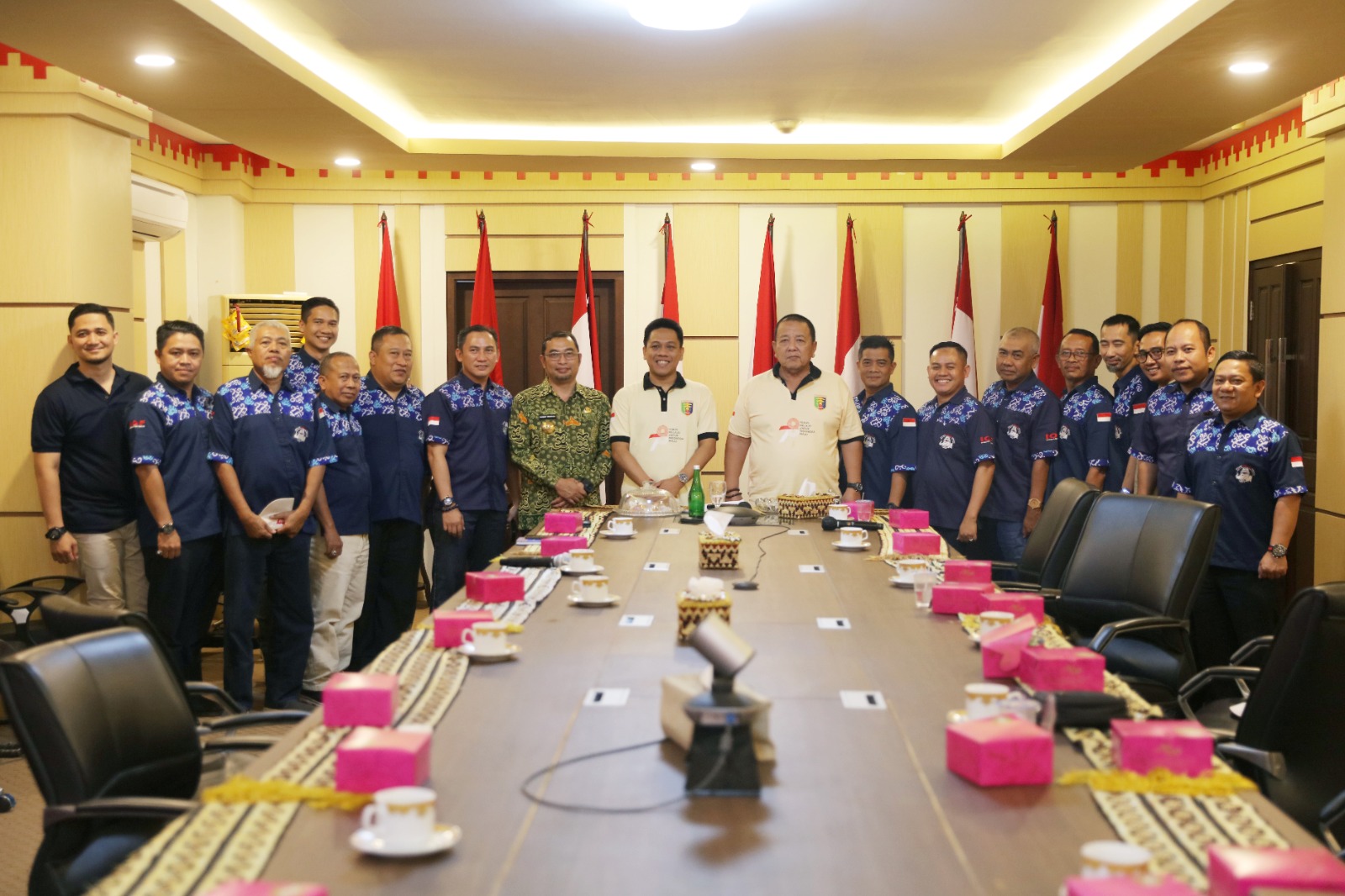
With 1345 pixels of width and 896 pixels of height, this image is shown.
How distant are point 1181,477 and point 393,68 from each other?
379 cm

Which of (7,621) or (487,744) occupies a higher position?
(487,744)

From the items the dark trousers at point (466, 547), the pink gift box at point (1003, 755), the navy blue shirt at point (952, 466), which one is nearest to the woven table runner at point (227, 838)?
the pink gift box at point (1003, 755)

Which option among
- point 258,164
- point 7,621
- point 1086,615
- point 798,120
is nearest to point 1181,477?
point 1086,615

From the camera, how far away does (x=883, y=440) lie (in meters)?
5.73

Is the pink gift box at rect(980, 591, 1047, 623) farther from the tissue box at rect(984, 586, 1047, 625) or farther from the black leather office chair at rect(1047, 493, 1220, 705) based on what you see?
the black leather office chair at rect(1047, 493, 1220, 705)

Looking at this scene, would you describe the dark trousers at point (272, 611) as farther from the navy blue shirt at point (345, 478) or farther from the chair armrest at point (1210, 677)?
the chair armrest at point (1210, 677)

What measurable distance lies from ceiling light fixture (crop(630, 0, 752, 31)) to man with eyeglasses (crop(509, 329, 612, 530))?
1.59 meters

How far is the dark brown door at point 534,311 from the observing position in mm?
7953

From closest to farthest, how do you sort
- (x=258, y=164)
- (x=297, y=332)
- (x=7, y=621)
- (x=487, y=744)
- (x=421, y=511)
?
(x=487, y=744)
(x=7, y=621)
(x=421, y=511)
(x=297, y=332)
(x=258, y=164)

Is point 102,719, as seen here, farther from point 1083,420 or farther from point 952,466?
point 1083,420

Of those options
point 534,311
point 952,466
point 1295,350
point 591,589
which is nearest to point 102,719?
point 591,589

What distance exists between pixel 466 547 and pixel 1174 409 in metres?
3.11

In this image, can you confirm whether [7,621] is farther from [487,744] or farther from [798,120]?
[798,120]

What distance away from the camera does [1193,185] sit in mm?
7770
